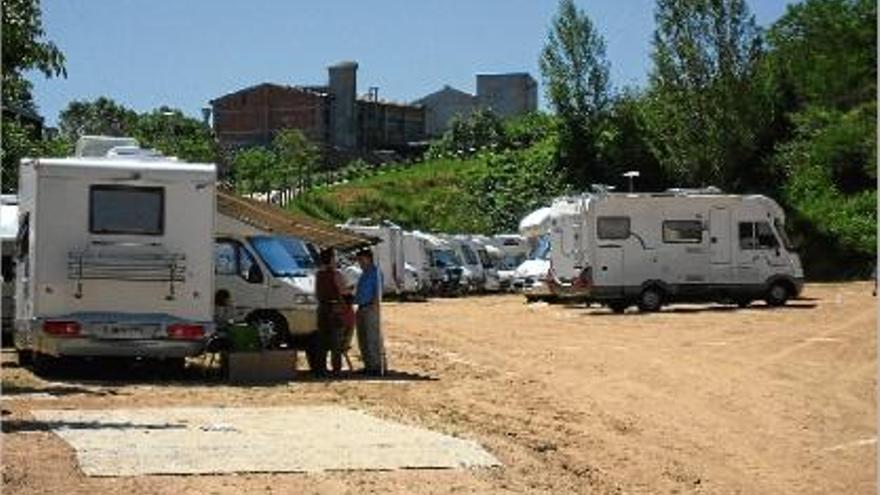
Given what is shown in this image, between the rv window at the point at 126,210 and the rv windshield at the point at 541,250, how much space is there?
23.2m

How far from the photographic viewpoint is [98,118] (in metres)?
81.6

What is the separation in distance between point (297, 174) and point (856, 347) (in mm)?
63226

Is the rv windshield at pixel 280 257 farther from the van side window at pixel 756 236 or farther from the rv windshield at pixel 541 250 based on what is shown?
the rv windshield at pixel 541 250

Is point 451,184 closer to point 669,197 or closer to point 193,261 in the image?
point 669,197

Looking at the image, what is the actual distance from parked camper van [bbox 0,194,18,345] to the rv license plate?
3408 millimetres

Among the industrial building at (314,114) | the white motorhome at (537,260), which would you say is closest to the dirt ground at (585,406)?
the white motorhome at (537,260)

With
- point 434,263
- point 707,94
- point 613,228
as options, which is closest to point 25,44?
point 613,228

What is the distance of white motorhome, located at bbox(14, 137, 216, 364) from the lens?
16.2 metres

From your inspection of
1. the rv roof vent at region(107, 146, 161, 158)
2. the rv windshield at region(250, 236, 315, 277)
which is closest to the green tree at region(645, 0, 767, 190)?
the rv windshield at region(250, 236, 315, 277)

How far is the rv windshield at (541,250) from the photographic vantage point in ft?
131

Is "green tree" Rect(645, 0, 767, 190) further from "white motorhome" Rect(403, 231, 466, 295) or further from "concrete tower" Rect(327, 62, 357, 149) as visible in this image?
"concrete tower" Rect(327, 62, 357, 149)

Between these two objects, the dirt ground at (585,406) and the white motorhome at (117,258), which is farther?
the white motorhome at (117,258)

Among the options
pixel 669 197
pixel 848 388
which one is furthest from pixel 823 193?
pixel 848 388

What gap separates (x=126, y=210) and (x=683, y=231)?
1928 cm
